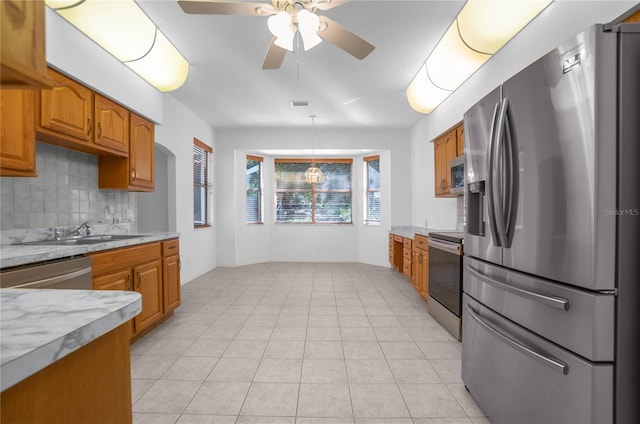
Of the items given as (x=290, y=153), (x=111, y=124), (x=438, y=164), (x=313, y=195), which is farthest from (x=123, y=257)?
(x=313, y=195)

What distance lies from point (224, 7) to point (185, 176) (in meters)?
3.43

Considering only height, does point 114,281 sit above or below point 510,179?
below

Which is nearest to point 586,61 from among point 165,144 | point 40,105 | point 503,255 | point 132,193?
point 503,255

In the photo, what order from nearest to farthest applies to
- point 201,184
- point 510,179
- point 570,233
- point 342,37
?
1. point 570,233
2. point 510,179
3. point 342,37
4. point 201,184

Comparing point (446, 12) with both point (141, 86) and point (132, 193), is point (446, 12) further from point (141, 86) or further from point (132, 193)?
point (132, 193)

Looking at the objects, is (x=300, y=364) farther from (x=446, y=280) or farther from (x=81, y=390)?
(x=81, y=390)

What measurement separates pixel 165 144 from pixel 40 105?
2.17 meters

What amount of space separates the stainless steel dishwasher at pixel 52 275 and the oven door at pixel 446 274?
115 inches

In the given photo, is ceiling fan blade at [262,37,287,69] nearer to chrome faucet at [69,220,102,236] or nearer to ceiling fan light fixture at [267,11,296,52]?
ceiling fan light fixture at [267,11,296,52]

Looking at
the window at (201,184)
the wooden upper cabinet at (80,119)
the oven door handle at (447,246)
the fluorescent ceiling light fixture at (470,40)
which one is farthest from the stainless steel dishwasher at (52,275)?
the fluorescent ceiling light fixture at (470,40)

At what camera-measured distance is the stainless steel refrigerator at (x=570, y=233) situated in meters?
1.09

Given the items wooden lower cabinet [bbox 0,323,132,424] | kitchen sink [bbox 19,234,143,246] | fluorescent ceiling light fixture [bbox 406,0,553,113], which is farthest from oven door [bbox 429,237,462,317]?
kitchen sink [bbox 19,234,143,246]

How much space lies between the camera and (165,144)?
4.27 m

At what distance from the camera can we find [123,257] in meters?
2.49
